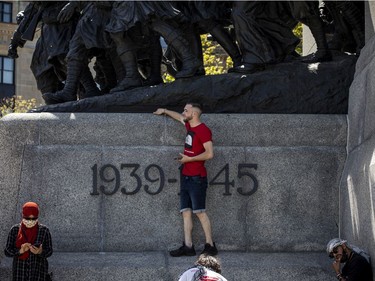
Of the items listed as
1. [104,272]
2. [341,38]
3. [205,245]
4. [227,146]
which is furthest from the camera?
[341,38]

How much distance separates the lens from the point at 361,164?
835 centimetres

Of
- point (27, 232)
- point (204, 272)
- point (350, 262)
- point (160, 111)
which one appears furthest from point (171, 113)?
point (204, 272)

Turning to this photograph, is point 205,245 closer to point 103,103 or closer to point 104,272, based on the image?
point 104,272

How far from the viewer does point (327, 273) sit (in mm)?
8336

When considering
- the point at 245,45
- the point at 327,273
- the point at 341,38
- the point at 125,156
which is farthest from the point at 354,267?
the point at 341,38

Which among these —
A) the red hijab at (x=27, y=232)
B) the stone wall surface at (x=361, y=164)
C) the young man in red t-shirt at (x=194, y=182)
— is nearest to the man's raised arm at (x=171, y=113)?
the young man in red t-shirt at (x=194, y=182)

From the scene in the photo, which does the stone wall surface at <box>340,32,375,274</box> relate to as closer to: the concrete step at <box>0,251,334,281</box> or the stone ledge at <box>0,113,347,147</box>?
the stone ledge at <box>0,113,347,147</box>

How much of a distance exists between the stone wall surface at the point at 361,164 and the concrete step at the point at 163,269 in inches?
23.1

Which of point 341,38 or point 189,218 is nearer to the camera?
point 189,218

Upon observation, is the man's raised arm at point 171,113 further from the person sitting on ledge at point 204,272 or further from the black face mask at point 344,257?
the person sitting on ledge at point 204,272

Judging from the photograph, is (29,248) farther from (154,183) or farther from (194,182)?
(154,183)

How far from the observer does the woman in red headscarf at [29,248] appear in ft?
25.0

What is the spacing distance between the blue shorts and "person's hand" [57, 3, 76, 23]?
11.5 feet

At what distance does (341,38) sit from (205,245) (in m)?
4.31
